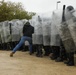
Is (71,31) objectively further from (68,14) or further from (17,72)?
(17,72)

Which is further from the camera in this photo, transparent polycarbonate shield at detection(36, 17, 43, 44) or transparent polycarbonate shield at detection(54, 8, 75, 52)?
transparent polycarbonate shield at detection(36, 17, 43, 44)

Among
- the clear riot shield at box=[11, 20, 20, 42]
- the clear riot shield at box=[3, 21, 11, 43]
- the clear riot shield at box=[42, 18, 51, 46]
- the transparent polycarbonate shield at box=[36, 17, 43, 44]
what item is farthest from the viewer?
the clear riot shield at box=[3, 21, 11, 43]

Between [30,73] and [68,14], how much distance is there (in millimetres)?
3235

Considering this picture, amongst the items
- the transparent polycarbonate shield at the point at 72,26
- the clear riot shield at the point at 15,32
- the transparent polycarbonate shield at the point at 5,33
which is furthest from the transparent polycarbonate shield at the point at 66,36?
the transparent polycarbonate shield at the point at 5,33

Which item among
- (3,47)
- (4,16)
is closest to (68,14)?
(3,47)


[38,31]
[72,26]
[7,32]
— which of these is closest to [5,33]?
[7,32]

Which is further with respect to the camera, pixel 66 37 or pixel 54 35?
pixel 54 35

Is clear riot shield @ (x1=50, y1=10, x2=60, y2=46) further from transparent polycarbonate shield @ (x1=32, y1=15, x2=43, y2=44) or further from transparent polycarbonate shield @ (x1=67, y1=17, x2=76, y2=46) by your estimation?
transparent polycarbonate shield @ (x1=67, y1=17, x2=76, y2=46)

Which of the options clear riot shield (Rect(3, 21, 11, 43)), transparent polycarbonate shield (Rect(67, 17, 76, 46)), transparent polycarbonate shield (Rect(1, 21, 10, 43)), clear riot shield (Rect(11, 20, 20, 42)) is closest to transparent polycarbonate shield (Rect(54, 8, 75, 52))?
transparent polycarbonate shield (Rect(67, 17, 76, 46))

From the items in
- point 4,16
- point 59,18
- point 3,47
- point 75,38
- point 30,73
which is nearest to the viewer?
point 30,73

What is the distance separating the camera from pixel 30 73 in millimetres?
8930

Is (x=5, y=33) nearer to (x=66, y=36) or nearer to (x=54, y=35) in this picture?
(x=54, y=35)

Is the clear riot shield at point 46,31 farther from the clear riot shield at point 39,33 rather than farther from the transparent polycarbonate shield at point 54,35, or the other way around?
the transparent polycarbonate shield at point 54,35

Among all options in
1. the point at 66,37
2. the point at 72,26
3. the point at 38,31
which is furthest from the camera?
the point at 38,31
